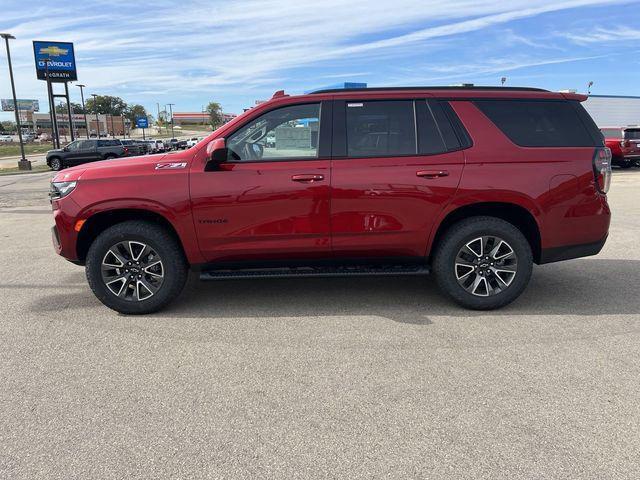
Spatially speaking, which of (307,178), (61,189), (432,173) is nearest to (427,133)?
(432,173)

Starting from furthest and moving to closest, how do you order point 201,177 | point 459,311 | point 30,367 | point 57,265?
point 57,265, point 459,311, point 201,177, point 30,367

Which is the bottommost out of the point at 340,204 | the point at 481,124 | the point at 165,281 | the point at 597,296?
the point at 597,296

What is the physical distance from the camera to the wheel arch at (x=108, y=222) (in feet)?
14.3

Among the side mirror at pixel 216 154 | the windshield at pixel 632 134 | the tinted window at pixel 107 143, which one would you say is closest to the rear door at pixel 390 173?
the side mirror at pixel 216 154

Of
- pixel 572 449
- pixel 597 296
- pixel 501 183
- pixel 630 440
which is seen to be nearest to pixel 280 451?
pixel 572 449

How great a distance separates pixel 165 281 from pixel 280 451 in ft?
7.64

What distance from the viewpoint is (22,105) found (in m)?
149

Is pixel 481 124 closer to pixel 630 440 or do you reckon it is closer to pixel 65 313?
pixel 630 440

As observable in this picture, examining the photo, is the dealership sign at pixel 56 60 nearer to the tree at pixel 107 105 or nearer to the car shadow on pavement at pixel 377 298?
the car shadow on pavement at pixel 377 298

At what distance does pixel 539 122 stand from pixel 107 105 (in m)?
163

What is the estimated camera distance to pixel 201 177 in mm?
4223

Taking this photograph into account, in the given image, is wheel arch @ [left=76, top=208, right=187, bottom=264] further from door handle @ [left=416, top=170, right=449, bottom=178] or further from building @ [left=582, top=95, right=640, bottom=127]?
building @ [left=582, top=95, right=640, bottom=127]

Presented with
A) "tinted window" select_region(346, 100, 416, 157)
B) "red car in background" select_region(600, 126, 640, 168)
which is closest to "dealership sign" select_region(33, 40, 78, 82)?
"red car in background" select_region(600, 126, 640, 168)

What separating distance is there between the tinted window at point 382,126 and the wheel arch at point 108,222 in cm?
182
